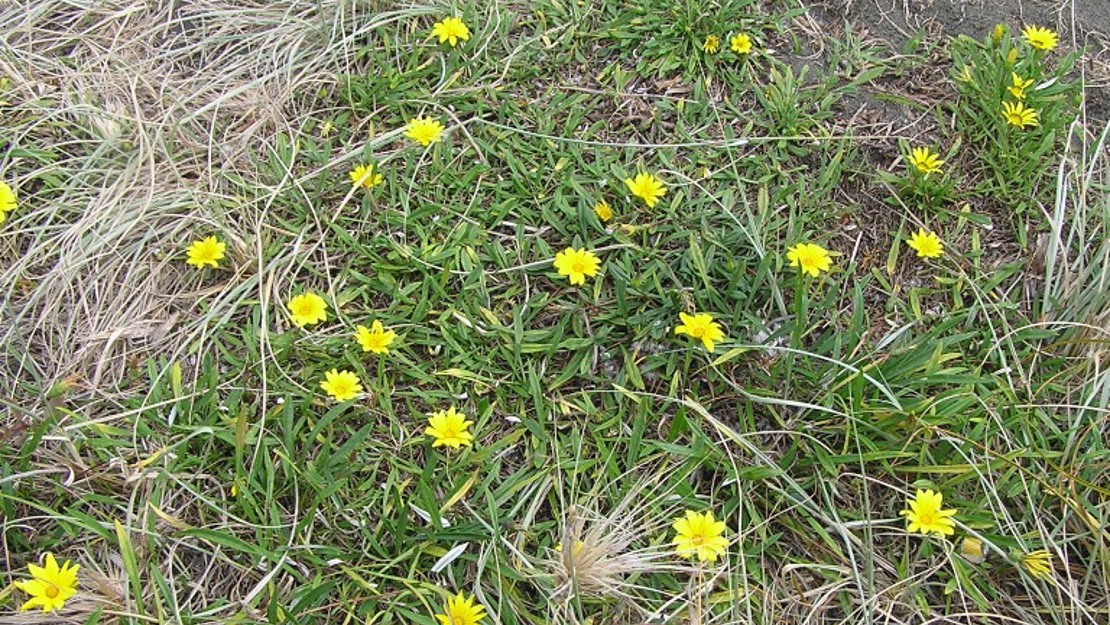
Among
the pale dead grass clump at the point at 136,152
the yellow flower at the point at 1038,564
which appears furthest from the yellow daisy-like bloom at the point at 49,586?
the yellow flower at the point at 1038,564

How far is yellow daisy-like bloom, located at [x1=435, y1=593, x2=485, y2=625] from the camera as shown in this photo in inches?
61.8

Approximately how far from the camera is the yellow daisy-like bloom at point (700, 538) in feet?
5.36

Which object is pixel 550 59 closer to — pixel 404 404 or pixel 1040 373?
pixel 404 404

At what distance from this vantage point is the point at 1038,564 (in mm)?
1640

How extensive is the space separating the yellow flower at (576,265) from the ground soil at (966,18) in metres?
1.14

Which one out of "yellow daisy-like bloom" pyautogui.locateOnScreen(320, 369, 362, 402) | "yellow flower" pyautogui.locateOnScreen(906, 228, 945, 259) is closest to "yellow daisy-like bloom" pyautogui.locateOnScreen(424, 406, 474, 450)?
Result: "yellow daisy-like bloom" pyautogui.locateOnScreen(320, 369, 362, 402)

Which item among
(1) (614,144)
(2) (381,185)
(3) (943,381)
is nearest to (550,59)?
(1) (614,144)

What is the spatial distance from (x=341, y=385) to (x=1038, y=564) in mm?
1328

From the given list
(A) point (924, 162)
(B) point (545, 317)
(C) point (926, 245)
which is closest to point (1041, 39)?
(A) point (924, 162)

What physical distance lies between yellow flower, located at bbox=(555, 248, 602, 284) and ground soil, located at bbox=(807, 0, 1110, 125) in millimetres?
1141

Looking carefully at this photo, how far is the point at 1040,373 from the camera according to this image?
1939 mm

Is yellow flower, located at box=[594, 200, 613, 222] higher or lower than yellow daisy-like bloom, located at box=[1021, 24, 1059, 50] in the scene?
lower

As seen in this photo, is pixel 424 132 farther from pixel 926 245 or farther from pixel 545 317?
pixel 926 245

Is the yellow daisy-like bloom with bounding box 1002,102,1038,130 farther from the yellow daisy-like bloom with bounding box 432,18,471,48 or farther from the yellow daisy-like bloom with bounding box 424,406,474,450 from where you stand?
the yellow daisy-like bloom with bounding box 424,406,474,450
